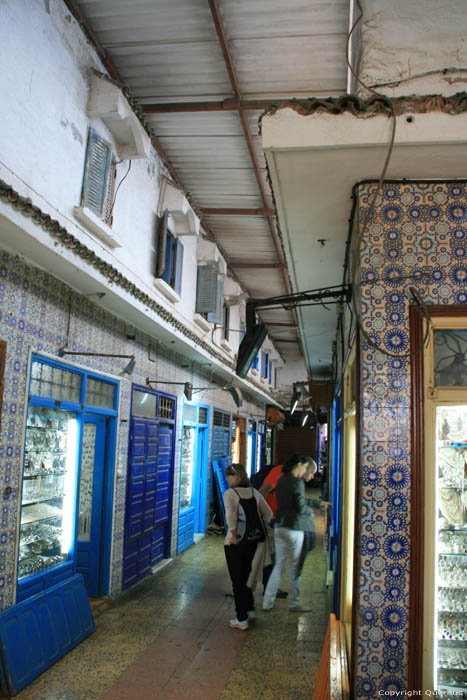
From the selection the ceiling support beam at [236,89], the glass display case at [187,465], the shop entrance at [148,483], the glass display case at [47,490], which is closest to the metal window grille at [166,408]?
the shop entrance at [148,483]

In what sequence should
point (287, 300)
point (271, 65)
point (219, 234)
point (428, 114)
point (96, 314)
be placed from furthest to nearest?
point (219, 234) → point (96, 314) → point (271, 65) → point (287, 300) → point (428, 114)

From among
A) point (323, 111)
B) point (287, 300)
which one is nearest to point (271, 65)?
point (287, 300)

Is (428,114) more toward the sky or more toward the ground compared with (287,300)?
more toward the sky

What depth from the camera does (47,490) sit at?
5461mm

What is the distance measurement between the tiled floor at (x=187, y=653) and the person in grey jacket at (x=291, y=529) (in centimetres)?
24

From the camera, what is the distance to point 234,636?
564cm

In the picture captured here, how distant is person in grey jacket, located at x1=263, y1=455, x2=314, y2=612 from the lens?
6.30 meters

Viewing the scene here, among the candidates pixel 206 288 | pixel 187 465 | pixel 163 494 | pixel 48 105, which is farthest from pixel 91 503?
pixel 48 105

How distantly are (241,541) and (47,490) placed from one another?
6.94 feet

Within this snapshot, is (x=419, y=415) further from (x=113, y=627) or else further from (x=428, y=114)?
(x=113, y=627)

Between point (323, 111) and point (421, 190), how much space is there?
30.0 inches

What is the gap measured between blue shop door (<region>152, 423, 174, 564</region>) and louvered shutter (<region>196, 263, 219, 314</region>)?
83.9 inches

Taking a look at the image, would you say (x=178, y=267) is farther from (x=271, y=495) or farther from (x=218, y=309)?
(x=271, y=495)

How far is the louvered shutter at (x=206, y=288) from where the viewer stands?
938 centimetres
